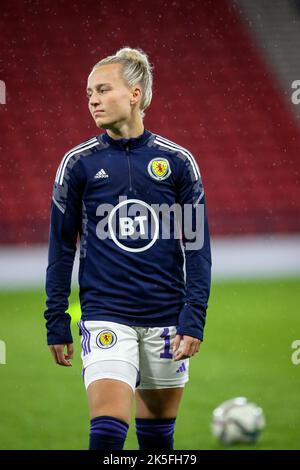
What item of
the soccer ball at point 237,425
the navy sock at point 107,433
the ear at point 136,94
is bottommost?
the navy sock at point 107,433

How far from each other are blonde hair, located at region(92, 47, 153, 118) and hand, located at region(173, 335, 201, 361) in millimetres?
719

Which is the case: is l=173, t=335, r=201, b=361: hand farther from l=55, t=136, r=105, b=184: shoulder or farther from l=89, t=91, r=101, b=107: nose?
l=89, t=91, r=101, b=107: nose

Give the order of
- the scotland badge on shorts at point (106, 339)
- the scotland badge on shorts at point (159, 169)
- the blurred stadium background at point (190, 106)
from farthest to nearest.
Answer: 1. the blurred stadium background at point (190, 106)
2. the scotland badge on shorts at point (159, 169)
3. the scotland badge on shorts at point (106, 339)

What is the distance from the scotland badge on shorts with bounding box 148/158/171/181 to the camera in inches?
109

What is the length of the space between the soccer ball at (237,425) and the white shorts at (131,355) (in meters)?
0.79

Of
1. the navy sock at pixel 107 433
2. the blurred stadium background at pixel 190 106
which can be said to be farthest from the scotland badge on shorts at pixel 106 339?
the blurred stadium background at pixel 190 106

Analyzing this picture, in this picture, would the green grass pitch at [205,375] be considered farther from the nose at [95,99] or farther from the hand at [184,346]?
the nose at [95,99]

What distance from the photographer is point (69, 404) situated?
430 centimetres

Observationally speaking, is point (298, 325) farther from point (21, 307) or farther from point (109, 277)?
point (109, 277)

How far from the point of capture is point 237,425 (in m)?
3.56

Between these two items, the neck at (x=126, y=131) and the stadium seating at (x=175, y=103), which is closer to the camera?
the neck at (x=126, y=131)

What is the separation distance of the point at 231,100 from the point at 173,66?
775mm

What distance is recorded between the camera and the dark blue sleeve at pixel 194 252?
270 cm

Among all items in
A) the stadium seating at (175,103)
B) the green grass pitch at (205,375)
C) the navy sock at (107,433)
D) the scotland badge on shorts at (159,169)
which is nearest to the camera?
the navy sock at (107,433)
